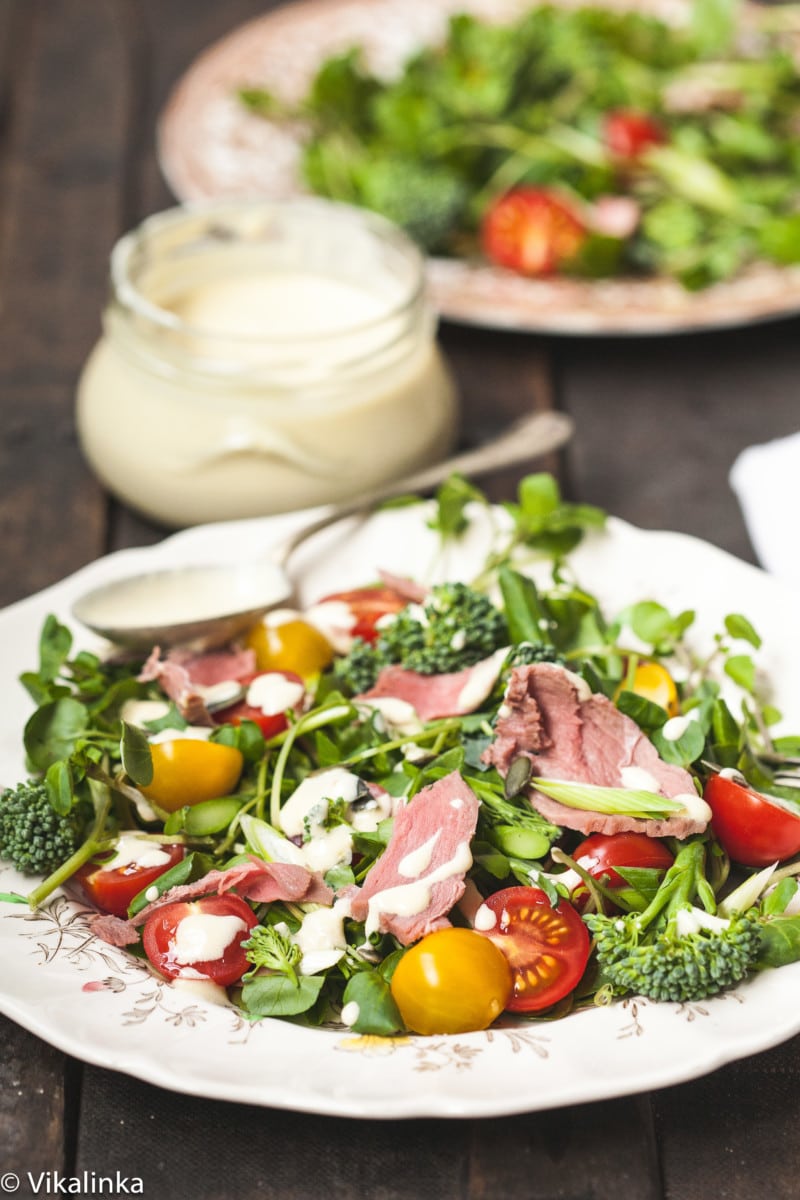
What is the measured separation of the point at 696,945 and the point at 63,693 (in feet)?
3.25

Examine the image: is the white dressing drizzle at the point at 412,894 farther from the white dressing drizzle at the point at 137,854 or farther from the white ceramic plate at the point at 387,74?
the white ceramic plate at the point at 387,74

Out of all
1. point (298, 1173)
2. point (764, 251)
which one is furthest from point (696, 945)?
point (764, 251)

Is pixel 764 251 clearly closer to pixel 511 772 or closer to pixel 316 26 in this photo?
pixel 316 26

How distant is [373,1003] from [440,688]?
0.54m

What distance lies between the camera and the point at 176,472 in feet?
8.75

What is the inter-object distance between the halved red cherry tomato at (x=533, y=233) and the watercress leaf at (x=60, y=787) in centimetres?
200

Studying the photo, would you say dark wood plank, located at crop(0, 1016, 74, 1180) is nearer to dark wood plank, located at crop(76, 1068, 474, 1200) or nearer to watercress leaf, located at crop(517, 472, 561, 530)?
dark wood plank, located at crop(76, 1068, 474, 1200)

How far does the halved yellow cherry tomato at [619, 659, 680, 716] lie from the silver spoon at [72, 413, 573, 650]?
62cm

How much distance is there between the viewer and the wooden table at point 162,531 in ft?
5.41

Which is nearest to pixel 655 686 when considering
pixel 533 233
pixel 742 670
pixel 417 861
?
pixel 742 670

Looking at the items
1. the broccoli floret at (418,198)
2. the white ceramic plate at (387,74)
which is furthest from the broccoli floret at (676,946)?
the broccoli floret at (418,198)

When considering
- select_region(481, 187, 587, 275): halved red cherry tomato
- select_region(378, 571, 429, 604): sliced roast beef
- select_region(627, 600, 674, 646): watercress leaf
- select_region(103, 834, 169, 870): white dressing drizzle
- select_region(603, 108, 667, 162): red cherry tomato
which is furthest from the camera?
select_region(603, 108, 667, 162): red cherry tomato

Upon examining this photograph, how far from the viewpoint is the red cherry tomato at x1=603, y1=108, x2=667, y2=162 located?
3.58 meters

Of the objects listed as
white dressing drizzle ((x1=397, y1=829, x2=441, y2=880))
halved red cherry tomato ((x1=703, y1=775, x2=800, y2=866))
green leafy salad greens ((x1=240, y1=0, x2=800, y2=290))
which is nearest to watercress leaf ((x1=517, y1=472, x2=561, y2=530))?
halved red cherry tomato ((x1=703, y1=775, x2=800, y2=866))
